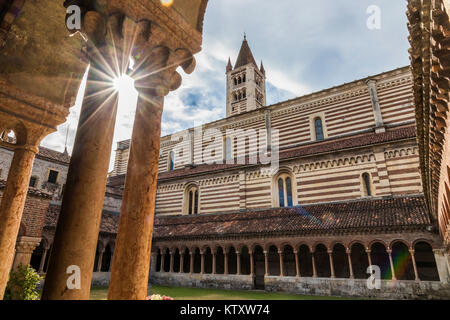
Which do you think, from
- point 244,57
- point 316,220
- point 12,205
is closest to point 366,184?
point 316,220

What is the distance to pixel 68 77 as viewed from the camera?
19.7 feet

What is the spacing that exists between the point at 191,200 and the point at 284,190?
29.1 feet

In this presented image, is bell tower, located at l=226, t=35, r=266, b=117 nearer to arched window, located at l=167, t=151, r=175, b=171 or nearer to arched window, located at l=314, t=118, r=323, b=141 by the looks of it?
arched window, located at l=167, t=151, r=175, b=171

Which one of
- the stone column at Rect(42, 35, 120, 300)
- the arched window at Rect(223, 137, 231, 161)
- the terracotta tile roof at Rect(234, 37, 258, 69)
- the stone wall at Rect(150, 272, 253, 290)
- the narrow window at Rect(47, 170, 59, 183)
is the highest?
the terracotta tile roof at Rect(234, 37, 258, 69)

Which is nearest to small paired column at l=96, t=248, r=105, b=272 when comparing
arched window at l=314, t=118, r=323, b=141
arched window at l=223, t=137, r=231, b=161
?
arched window at l=223, t=137, r=231, b=161

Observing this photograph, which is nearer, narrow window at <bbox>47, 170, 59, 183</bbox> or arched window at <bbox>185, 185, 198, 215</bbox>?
narrow window at <bbox>47, 170, 59, 183</bbox>

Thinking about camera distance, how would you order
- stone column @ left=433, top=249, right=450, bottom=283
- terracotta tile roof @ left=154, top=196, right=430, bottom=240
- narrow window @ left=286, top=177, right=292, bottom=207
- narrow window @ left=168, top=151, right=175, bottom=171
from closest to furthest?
stone column @ left=433, top=249, right=450, bottom=283 < terracotta tile roof @ left=154, top=196, right=430, bottom=240 < narrow window @ left=286, top=177, right=292, bottom=207 < narrow window @ left=168, top=151, right=175, bottom=171

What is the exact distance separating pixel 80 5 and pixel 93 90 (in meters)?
0.89

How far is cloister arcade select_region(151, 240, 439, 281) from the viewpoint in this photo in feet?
Result: 47.4

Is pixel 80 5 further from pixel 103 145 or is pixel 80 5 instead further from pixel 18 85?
pixel 18 85

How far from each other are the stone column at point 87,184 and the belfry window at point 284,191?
18.3 m

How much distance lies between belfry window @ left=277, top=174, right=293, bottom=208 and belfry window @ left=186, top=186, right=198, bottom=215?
773cm

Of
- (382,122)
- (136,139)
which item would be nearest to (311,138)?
(382,122)

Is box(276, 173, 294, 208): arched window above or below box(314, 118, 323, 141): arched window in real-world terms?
below
